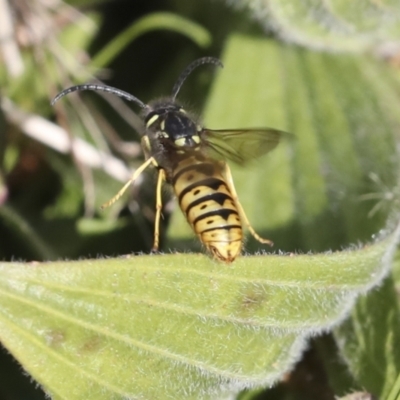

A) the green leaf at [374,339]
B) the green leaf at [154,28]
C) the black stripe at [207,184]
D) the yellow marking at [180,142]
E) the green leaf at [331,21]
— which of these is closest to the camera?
the black stripe at [207,184]

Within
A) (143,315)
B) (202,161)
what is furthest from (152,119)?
(143,315)

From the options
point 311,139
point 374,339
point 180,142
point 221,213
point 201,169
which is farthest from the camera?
point 311,139

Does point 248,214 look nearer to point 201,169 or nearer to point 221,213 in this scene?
point 201,169

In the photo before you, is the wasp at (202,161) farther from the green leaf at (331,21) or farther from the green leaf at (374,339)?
the green leaf at (331,21)

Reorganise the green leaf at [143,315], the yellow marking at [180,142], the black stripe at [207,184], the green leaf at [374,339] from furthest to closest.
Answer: the green leaf at [374,339]
the yellow marking at [180,142]
the black stripe at [207,184]
the green leaf at [143,315]

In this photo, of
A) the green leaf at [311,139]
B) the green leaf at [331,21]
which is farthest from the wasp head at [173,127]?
the green leaf at [331,21]

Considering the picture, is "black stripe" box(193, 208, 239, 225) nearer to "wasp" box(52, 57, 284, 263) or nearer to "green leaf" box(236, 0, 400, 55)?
"wasp" box(52, 57, 284, 263)
